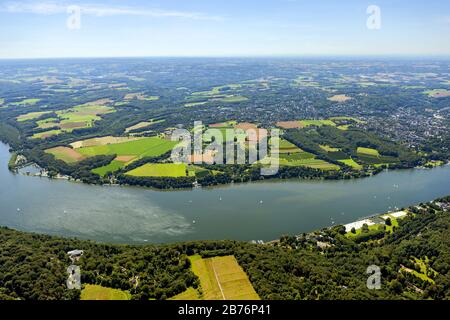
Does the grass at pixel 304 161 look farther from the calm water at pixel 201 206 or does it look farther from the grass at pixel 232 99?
the grass at pixel 232 99

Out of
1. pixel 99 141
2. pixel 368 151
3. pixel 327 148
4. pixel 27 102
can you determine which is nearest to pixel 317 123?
A: pixel 327 148

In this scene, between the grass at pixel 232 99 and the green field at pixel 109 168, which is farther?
the grass at pixel 232 99

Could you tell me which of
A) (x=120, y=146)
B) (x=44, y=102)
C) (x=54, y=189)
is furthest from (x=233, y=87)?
(x=54, y=189)

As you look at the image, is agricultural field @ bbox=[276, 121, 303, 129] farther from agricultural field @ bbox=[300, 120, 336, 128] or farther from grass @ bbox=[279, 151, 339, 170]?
grass @ bbox=[279, 151, 339, 170]

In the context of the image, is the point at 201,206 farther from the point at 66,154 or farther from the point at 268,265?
the point at 66,154

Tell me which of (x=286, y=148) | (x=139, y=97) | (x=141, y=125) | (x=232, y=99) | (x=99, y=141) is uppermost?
(x=139, y=97)

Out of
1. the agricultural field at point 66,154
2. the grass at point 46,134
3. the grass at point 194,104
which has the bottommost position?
the agricultural field at point 66,154

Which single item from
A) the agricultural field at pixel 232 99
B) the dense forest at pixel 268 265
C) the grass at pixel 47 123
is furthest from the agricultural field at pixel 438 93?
the grass at pixel 47 123
